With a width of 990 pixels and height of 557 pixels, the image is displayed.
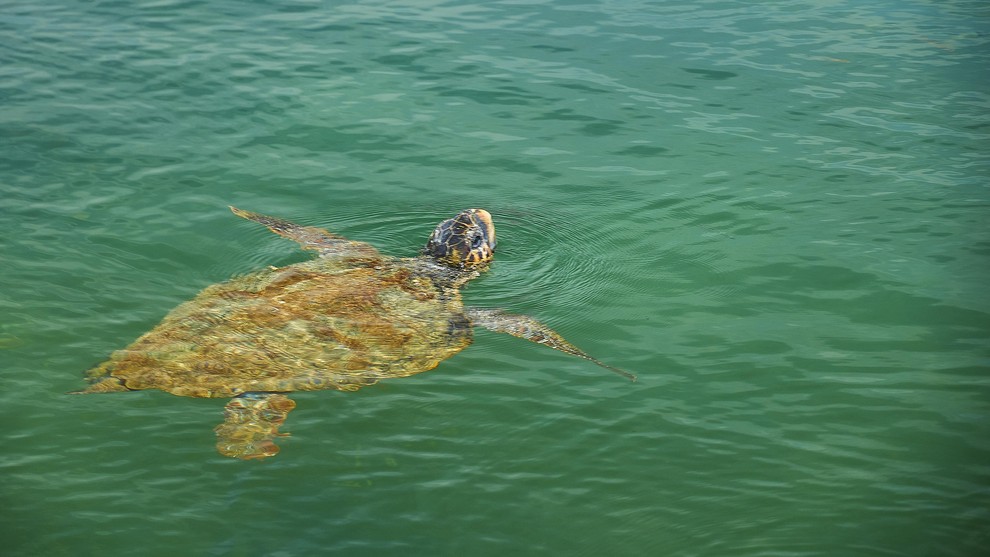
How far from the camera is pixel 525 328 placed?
6.31 metres

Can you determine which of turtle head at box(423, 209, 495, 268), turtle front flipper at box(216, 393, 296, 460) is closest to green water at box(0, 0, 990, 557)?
turtle front flipper at box(216, 393, 296, 460)

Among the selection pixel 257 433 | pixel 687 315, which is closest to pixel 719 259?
pixel 687 315

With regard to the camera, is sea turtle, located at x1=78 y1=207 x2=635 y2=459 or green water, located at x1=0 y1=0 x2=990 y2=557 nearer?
green water, located at x1=0 y1=0 x2=990 y2=557

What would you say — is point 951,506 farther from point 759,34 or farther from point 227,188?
point 759,34

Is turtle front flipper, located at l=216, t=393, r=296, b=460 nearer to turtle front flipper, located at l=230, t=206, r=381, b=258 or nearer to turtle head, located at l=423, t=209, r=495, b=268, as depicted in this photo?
turtle front flipper, located at l=230, t=206, r=381, b=258

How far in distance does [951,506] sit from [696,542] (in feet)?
Result: 4.65

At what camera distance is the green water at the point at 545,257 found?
187 inches

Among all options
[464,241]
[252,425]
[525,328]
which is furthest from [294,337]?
[464,241]

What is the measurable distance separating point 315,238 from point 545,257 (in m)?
1.92

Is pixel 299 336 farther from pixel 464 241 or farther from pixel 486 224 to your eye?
pixel 486 224

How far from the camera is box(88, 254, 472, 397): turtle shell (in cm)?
540

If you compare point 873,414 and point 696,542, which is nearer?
point 696,542

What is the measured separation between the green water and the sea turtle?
0.49 feet

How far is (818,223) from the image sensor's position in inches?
311
